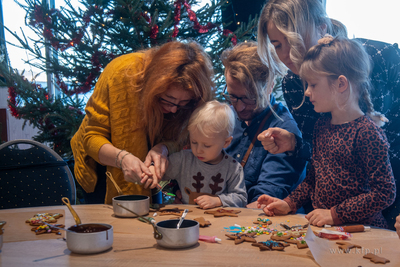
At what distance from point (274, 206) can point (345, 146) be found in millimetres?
374

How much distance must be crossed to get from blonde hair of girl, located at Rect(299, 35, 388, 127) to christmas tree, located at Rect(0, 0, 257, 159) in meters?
1.58

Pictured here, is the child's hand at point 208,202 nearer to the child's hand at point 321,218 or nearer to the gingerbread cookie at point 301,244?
the child's hand at point 321,218

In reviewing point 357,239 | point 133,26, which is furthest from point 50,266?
point 133,26

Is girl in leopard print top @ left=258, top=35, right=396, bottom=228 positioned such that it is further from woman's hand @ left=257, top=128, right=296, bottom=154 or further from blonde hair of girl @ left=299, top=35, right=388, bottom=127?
woman's hand @ left=257, top=128, right=296, bottom=154

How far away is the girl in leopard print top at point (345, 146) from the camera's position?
1243mm

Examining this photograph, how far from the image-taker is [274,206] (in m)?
1.40

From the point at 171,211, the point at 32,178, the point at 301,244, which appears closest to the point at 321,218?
the point at 301,244

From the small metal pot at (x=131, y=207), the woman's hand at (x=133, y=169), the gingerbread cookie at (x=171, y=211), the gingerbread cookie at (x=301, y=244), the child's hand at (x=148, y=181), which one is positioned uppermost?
the woman's hand at (x=133, y=169)

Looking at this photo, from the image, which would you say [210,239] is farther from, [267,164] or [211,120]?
[267,164]

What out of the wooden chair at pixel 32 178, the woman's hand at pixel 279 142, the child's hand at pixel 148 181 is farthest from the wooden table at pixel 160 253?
the wooden chair at pixel 32 178

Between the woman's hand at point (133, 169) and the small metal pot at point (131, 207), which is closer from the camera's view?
the small metal pot at point (131, 207)

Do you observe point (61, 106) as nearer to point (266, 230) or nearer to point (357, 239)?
point (266, 230)

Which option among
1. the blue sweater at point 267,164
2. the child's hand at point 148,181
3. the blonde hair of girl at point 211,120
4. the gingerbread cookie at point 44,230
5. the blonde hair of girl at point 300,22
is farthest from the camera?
the blue sweater at point 267,164

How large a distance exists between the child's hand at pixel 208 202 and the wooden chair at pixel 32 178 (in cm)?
86
